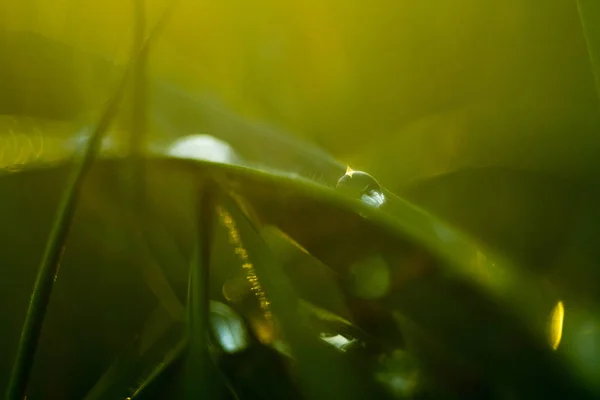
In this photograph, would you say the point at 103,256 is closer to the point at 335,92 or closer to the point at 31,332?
the point at 31,332

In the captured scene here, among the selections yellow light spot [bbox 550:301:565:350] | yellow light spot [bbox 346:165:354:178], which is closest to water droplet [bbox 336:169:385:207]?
yellow light spot [bbox 346:165:354:178]

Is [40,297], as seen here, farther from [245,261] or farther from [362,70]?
[362,70]

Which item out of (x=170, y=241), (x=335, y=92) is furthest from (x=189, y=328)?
(x=335, y=92)

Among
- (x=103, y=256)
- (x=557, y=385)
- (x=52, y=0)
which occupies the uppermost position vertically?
(x=52, y=0)

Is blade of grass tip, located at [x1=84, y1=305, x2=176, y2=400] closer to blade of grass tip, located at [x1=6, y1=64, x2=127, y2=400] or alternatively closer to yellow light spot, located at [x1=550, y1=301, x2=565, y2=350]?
blade of grass tip, located at [x1=6, y1=64, x2=127, y2=400]

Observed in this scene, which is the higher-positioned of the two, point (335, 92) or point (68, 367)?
point (335, 92)

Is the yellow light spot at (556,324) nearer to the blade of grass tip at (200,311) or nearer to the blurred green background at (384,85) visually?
the blurred green background at (384,85)
